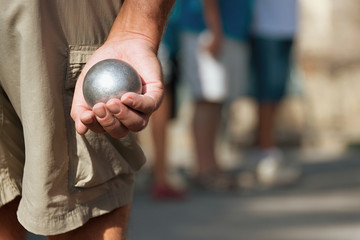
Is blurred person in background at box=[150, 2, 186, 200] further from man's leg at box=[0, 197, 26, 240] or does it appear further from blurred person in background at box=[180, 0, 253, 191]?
man's leg at box=[0, 197, 26, 240]

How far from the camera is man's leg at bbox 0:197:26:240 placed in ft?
7.24

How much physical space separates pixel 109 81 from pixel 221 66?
3976mm

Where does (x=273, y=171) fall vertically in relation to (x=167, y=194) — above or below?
above

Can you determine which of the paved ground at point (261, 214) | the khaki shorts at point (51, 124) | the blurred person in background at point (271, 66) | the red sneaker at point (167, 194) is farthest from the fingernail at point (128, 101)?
the blurred person in background at point (271, 66)

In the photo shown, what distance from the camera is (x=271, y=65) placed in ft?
19.9

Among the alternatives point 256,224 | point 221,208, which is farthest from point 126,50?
point 221,208

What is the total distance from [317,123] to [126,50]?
668cm

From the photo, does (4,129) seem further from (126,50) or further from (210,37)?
(210,37)

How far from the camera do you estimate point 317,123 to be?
855 centimetres

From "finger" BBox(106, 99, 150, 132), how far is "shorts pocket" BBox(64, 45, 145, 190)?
0.29 metres

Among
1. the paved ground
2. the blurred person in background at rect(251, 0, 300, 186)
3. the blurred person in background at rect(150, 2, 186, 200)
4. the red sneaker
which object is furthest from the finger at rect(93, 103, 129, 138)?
the blurred person in background at rect(251, 0, 300, 186)

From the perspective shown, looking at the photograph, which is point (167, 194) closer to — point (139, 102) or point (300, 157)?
point (300, 157)

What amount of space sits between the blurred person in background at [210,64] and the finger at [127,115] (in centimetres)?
379

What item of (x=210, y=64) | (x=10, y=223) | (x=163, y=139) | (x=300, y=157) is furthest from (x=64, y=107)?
(x=300, y=157)
